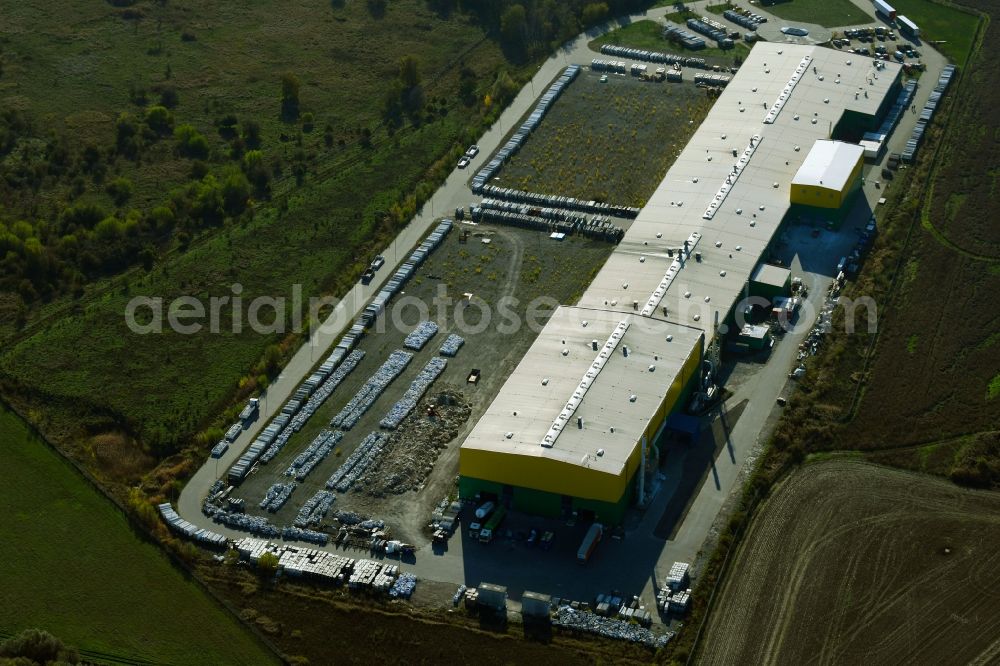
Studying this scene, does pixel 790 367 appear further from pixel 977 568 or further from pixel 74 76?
pixel 74 76

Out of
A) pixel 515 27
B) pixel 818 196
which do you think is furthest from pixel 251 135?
pixel 818 196

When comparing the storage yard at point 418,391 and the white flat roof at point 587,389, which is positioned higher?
the white flat roof at point 587,389

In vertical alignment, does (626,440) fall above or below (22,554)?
above

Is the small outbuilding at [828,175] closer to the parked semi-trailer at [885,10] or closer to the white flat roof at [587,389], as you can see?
the white flat roof at [587,389]

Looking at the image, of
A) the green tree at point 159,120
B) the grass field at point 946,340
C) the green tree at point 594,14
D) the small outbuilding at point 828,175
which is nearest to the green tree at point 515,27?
the green tree at point 594,14

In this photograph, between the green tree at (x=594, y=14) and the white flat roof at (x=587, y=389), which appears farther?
the green tree at (x=594, y=14)

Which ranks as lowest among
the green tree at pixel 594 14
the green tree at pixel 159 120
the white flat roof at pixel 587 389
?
the green tree at pixel 159 120

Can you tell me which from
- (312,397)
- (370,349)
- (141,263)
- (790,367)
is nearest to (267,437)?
(312,397)
